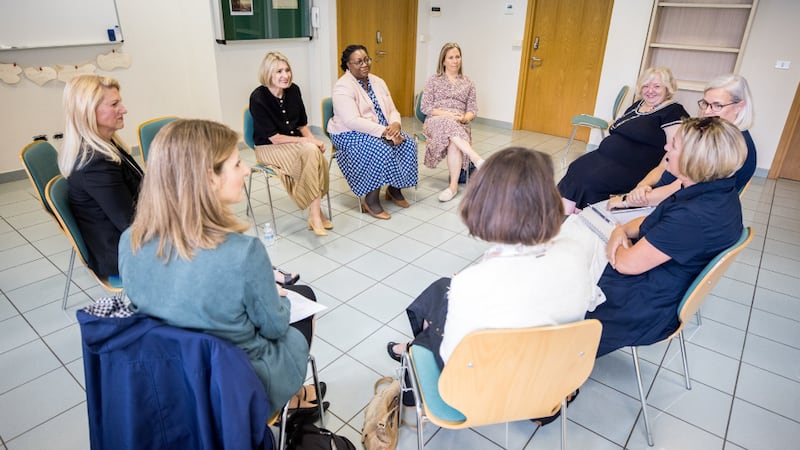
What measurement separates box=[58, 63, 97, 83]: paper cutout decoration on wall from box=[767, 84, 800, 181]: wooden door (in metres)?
6.65

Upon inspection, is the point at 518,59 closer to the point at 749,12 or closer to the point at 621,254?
the point at 749,12

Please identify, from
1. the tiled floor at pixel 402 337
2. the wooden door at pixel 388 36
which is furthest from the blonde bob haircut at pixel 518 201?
the wooden door at pixel 388 36

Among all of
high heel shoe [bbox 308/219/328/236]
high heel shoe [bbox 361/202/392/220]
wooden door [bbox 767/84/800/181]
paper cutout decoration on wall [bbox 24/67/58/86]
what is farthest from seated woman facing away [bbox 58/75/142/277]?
wooden door [bbox 767/84/800/181]

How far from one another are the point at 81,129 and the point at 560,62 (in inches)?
218

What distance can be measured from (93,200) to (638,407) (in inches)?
96.2

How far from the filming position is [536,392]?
1.29 m

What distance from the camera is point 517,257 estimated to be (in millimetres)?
1244

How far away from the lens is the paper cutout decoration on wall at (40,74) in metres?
3.99

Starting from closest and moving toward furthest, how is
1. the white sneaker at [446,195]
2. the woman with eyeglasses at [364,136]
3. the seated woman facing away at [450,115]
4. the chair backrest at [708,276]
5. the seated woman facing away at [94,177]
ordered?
the chair backrest at [708,276] → the seated woman facing away at [94,177] → the woman with eyeglasses at [364,136] → the white sneaker at [446,195] → the seated woman facing away at [450,115]

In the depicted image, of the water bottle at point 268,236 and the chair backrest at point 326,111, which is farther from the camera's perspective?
the chair backrest at point 326,111

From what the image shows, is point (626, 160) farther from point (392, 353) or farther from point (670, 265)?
point (392, 353)

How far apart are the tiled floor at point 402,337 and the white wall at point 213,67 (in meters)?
0.93

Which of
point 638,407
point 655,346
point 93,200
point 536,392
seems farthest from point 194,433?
point 655,346

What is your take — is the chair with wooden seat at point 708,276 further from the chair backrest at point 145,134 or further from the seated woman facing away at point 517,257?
the chair backrest at point 145,134
